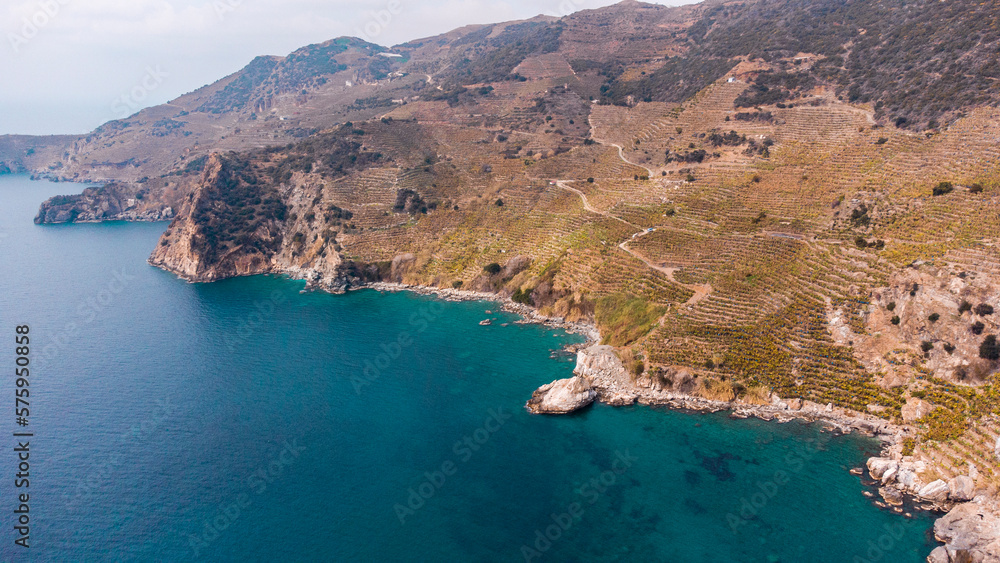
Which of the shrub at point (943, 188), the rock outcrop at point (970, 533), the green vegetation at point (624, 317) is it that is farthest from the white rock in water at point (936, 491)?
the shrub at point (943, 188)

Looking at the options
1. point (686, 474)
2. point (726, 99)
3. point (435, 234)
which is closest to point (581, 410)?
point (686, 474)

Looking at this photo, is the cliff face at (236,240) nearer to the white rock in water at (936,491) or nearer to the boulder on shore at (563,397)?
the boulder on shore at (563,397)

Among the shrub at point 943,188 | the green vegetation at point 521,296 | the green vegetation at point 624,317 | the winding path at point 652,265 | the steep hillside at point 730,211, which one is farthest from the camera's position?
the green vegetation at point 521,296

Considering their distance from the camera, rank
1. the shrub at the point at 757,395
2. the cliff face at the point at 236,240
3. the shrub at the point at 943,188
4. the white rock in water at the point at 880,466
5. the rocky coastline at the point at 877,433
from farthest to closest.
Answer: the cliff face at the point at 236,240 → the shrub at the point at 943,188 → the shrub at the point at 757,395 → the white rock in water at the point at 880,466 → the rocky coastline at the point at 877,433

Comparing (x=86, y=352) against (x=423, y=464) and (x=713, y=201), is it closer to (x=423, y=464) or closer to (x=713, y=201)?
(x=423, y=464)

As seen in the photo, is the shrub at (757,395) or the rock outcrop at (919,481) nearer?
the rock outcrop at (919,481)

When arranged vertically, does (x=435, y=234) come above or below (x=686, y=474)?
above

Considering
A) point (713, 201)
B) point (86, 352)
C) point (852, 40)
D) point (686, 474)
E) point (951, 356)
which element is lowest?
point (686, 474)
